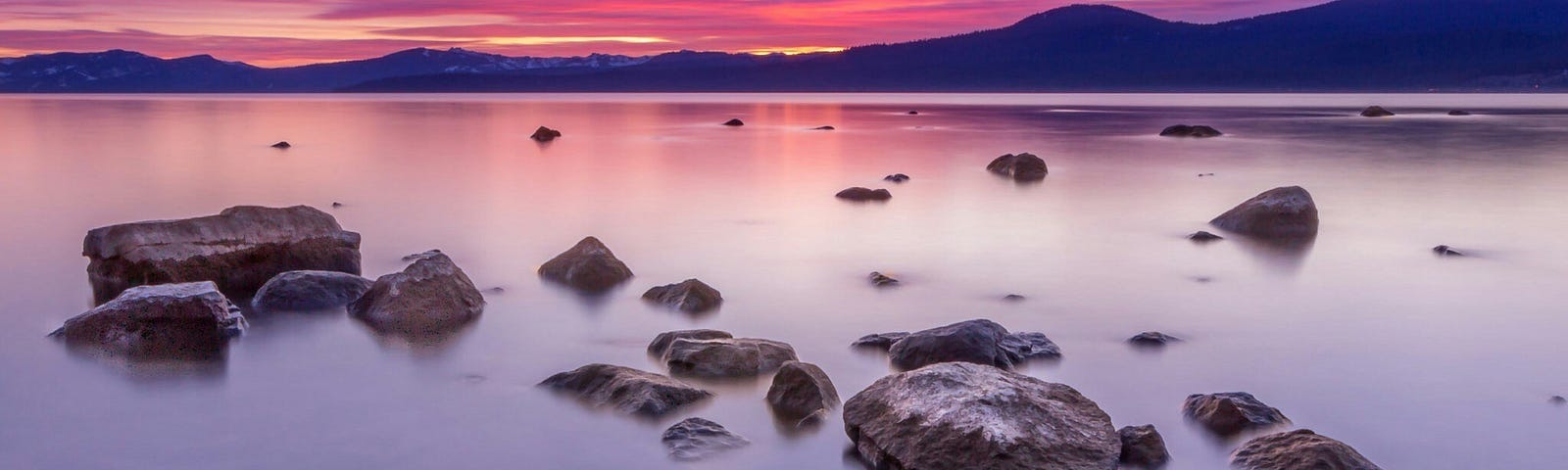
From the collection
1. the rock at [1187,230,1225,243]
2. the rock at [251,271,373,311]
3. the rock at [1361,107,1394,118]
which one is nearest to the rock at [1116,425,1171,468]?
the rock at [251,271,373,311]

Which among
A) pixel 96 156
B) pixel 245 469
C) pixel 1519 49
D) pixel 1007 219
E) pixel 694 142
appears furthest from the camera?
pixel 1519 49

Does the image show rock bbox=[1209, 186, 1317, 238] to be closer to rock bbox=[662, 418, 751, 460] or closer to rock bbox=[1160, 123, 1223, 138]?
rock bbox=[662, 418, 751, 460]

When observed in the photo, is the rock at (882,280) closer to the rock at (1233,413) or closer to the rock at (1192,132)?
the rock at (1233,413)

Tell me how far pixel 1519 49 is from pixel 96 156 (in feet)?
617

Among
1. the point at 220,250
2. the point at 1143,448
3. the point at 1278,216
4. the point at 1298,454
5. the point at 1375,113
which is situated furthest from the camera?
the point at 1375,113

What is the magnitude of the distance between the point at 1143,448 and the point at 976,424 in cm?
98

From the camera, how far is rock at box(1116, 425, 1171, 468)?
552 centimetres

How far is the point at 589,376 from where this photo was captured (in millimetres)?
6742

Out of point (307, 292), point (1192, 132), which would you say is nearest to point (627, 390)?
point (307, 292)

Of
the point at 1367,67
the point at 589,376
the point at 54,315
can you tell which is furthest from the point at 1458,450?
the point at 1367,67

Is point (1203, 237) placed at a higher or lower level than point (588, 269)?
lower

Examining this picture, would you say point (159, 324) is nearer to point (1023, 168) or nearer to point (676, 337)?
point (676, 337)

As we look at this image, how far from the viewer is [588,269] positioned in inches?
389

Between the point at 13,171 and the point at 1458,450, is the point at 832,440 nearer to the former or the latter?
the point at 1458,450
